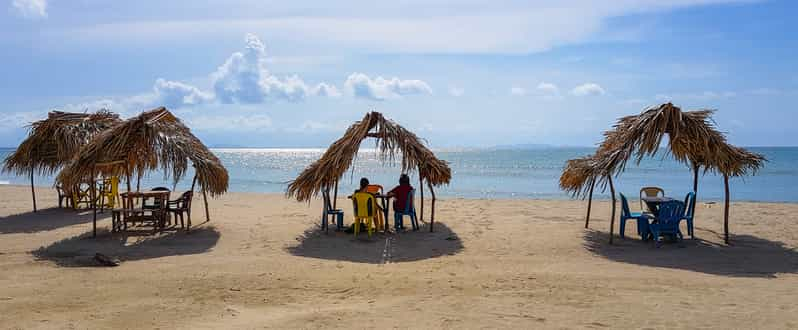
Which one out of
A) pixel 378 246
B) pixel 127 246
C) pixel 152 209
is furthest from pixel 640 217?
pixel 152 209

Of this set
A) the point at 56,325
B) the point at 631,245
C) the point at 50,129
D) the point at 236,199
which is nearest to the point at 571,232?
the point at 631,245

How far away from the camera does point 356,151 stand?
10312mm

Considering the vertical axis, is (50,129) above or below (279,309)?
above

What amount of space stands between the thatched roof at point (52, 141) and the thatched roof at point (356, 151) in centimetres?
657

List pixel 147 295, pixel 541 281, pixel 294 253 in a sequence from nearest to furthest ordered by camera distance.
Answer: pixel 147 295 → pixel 541 281 → pixel 294 253

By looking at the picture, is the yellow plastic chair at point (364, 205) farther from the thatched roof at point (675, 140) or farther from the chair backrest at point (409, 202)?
the thatched roof at point (675, 140)

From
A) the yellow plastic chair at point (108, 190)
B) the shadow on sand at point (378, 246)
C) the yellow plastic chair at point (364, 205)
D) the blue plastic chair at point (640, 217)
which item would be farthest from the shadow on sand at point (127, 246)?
the blue plastic chair at point (640, 217)

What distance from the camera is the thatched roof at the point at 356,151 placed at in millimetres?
10008

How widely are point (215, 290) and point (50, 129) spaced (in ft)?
33.1

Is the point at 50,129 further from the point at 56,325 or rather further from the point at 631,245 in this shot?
the point at 631,245

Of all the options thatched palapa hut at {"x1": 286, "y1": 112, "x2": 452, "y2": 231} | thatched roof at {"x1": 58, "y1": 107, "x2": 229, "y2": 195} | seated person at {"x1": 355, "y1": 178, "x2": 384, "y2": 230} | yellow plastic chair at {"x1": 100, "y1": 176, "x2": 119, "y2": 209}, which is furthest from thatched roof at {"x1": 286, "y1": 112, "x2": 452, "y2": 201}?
yellow plastic chair at {"x1": 100, "y1": 176, "x2": 119, "y2": 209}

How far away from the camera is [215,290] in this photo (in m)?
6.25

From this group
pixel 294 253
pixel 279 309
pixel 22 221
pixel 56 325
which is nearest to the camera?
pixel 56 325

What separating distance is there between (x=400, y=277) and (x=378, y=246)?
2413 millimetres
